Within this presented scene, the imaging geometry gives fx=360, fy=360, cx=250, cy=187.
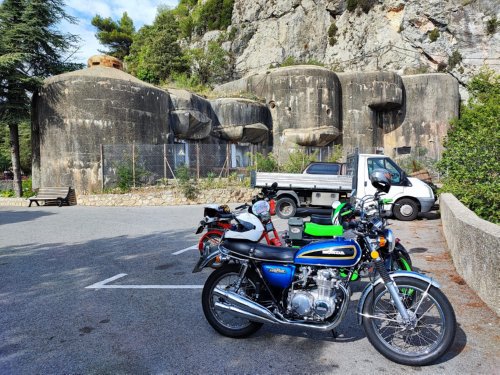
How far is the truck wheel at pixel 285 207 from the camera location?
11297mm

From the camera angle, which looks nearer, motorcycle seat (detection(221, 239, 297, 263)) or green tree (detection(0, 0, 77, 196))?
motorcycle seat (detection(221, 239, 297, 263))

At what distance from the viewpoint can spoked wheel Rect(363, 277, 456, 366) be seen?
283 centimetres

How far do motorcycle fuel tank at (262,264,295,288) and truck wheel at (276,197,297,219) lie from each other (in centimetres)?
807

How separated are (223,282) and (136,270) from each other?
2.73m

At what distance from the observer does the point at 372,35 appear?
3644 cm

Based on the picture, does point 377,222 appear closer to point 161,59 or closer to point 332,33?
point 161,59

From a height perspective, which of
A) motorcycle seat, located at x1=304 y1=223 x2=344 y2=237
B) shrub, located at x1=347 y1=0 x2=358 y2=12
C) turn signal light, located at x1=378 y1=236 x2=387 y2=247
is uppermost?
shrub, located at x1=347 y1=0 x2=358 y2=12

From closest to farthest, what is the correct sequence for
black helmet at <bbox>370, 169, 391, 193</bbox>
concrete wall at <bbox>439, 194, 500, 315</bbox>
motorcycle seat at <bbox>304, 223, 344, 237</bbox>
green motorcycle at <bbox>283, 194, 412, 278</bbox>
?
green motorcycle at <bbox>283, 194, 412, 278</bbox> → black helmet at <bbox>370, 169, 391, 193</bbox> → concrete wall at <bbox>439, 194, 500, 315</bbox> → motorcycle seat at <bbox>304, 223, 344, 237</bbox>

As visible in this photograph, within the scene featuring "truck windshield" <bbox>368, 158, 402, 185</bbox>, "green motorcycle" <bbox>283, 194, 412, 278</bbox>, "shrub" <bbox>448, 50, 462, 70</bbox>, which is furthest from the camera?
"shrub" <bbox>448, 50, 462, 70</bbox>

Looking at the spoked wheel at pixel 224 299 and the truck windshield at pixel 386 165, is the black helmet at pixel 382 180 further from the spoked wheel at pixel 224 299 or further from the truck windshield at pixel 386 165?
the truck windshield at pixel 386 165

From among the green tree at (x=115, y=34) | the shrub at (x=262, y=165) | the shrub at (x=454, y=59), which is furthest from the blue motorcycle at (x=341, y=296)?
the green tree at (x=115, y=34)

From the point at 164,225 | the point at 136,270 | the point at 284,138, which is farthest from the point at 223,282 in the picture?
the point at 284,138

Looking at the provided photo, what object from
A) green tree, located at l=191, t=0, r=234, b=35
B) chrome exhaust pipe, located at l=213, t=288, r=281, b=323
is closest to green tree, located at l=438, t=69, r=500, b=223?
chrome exhaust pipe, located at l=213, t=288, r=281, b=323

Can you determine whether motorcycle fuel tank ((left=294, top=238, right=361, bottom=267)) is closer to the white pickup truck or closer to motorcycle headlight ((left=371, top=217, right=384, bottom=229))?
motorcycle headlight ((left=371, top=217, right=384, bottom=229))
